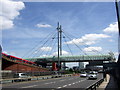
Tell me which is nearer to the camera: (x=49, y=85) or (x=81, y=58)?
(x=49, y=85)

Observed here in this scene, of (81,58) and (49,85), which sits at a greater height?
(81,58)

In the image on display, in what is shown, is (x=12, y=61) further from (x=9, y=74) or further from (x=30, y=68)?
(x=9, y=74)

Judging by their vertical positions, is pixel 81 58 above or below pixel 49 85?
above

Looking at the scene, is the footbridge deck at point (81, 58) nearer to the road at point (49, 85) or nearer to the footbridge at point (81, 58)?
the footbridge at point (81, 58)

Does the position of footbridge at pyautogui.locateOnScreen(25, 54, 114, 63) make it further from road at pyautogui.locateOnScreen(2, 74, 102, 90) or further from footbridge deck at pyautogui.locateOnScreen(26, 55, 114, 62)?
road at pyautogui.locateOnScreen(2, 74, 102, 90)

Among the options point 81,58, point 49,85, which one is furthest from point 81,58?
point 49,85

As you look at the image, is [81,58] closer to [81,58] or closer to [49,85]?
[81,58]

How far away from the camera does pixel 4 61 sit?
205 feet

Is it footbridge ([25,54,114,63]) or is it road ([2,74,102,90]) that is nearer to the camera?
road ([2,74,102,90])

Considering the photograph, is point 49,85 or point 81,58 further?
point 81,58

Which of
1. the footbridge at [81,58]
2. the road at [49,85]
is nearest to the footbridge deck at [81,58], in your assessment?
the footbridge at [81,58]

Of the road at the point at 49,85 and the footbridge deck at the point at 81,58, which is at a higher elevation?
the footbridge deck at the point at 81,58

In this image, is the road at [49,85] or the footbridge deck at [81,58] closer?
the road at [49,85]

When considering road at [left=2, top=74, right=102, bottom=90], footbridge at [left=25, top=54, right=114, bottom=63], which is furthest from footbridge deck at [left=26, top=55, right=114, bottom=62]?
road at [left=2, top=74, right=102, bottom=90]
